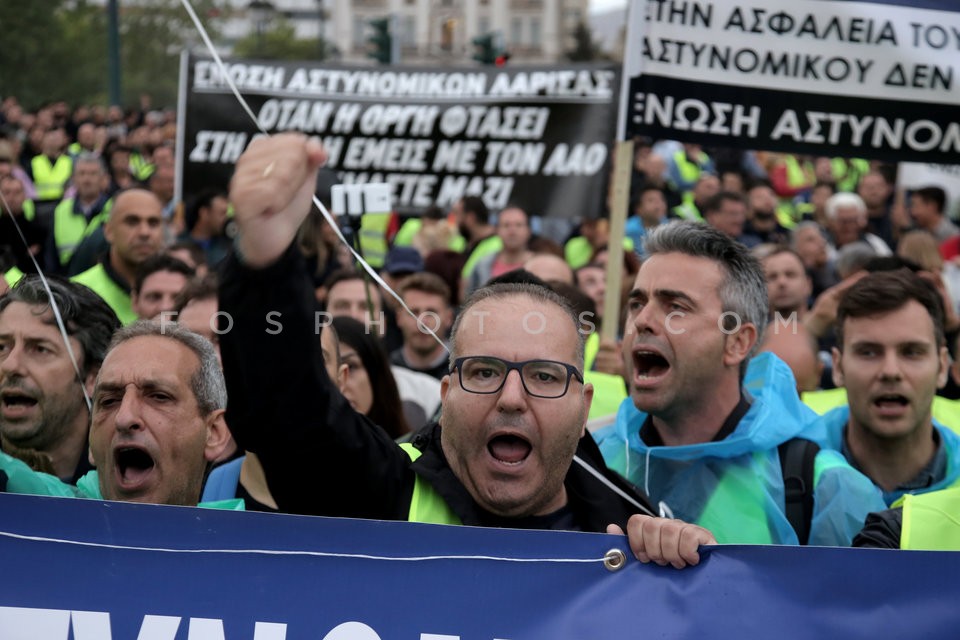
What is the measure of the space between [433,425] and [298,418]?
33.4 inches

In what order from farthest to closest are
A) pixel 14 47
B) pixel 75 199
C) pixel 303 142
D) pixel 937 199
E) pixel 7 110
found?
pixel 7 110 < pixel 14 47 < pixel 937 199 < pixel 75 199 < pixel 303 142

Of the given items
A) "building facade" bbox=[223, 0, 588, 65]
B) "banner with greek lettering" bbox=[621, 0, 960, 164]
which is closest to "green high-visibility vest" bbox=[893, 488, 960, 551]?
"banner with greek lettering" bbox=[621, 0, 960, 164]

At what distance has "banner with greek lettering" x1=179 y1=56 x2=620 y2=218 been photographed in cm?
881

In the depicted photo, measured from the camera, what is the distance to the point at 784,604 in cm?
285

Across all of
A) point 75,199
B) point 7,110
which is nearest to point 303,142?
point 75,199

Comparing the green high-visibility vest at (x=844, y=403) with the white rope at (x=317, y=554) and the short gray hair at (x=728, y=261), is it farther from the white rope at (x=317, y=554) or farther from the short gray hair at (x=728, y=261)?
the white rope at (x=317, y=554)

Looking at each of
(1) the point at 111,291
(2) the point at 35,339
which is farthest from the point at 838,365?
(1) the point at 111,291

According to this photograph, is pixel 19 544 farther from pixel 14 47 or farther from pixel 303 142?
pixel 14 47

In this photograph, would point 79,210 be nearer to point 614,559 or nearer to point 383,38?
point 614,559

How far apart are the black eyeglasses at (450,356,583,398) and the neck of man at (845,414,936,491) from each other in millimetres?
1709

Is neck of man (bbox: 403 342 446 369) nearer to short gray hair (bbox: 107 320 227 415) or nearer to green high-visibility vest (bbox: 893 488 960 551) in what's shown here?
short gray hair (bbox: 107 320 227 415)

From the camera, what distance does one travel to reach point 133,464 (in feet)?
11.3

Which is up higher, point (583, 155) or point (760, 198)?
point (760, 198)

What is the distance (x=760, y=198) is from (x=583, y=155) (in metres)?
4.83
